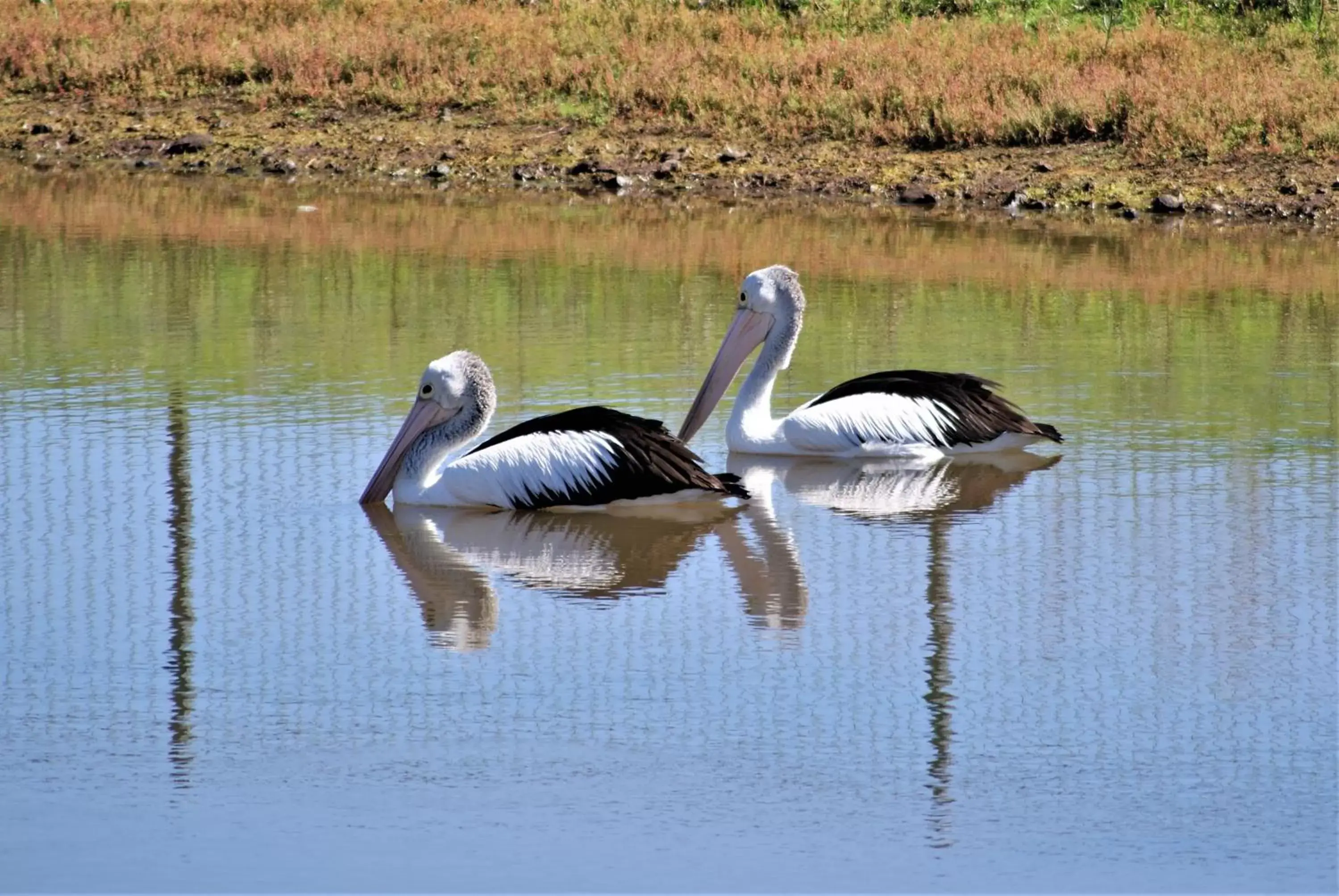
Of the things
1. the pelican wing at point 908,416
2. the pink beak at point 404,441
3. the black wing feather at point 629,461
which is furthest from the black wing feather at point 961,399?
the pink beak at point 404,441

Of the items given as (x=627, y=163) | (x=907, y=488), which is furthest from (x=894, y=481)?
(x=627, y=163)

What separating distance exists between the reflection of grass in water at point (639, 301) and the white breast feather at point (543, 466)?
5.30ft

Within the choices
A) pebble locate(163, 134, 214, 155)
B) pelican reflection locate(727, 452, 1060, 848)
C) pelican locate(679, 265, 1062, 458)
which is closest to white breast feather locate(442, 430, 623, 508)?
pelican reflection locate(727, 452, 1060, 848)

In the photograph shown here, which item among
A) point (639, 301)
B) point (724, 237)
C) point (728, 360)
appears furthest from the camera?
point (724, 237)

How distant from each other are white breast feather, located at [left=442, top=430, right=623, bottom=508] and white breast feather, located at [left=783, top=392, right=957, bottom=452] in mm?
1251

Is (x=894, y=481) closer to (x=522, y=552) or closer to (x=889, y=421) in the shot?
(x=889, y=421)

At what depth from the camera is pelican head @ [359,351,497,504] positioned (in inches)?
315

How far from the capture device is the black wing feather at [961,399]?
887 cm

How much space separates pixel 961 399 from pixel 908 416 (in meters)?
0.22

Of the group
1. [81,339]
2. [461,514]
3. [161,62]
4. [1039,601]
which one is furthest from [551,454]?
[161,62]

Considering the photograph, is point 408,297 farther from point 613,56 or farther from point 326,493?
point 613,56

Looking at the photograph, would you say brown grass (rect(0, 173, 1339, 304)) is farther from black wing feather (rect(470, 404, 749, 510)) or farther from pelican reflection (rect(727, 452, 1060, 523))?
black wing feather (rect(470, 404, 749, 510))

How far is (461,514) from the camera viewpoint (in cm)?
802

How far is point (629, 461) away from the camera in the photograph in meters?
7.88
